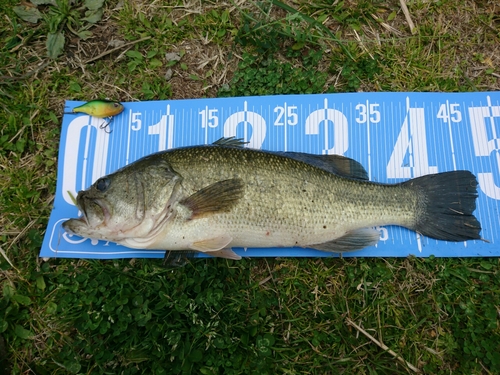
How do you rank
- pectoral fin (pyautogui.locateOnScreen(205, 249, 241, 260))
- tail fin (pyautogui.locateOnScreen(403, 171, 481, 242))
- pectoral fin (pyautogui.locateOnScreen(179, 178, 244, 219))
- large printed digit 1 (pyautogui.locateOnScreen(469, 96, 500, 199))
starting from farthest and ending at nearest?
large printed digit 1 (pyautogui.locateOnScreen(469, 96, 500, 199)), tail fin (pyautogui.locateOnScreen(403, 171, 481, 242)), pectoral fin (pyautogui.locateOnScreen(205, 249, 241, 260)), pectoral fin (pyautogui.locateOnScreen(179, 178, 244, 219))

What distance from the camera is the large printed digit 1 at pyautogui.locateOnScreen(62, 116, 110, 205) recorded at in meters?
3.66

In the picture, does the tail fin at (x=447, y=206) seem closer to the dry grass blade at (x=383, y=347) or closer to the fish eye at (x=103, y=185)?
the dry grass blade at (x=383, y=347)

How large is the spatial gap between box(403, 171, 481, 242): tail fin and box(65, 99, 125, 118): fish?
9.65ft

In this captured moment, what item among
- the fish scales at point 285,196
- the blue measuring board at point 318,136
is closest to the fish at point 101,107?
the blue measuring board at point 318,136

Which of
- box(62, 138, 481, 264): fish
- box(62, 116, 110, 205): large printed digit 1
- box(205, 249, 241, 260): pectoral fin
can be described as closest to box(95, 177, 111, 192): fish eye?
box(62, 138, 481, 264): fish

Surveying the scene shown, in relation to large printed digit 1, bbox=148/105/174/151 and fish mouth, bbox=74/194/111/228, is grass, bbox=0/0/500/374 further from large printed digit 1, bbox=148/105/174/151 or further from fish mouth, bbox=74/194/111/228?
fish mouth, bbox=74/194/111/228

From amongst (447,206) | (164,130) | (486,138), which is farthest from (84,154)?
(486,138)

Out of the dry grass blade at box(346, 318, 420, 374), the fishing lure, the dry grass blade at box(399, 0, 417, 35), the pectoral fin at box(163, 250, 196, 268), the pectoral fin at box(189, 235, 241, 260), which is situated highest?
the dry grass blade at box(399, 0, 417, 35)

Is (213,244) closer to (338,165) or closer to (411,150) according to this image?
(338,165)

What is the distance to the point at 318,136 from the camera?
3.66 metres

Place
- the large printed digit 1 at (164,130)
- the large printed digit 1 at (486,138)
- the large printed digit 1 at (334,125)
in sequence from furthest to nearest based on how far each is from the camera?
the large printed digit 1 at (164,130), the large printed digit 1 at (334,125), the large printed digit 1 at (486,138)

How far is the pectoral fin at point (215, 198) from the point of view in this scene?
287 cm

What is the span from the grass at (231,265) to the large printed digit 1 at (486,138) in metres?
0.28

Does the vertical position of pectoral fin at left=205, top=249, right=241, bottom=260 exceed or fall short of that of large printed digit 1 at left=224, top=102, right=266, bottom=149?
it falls short
